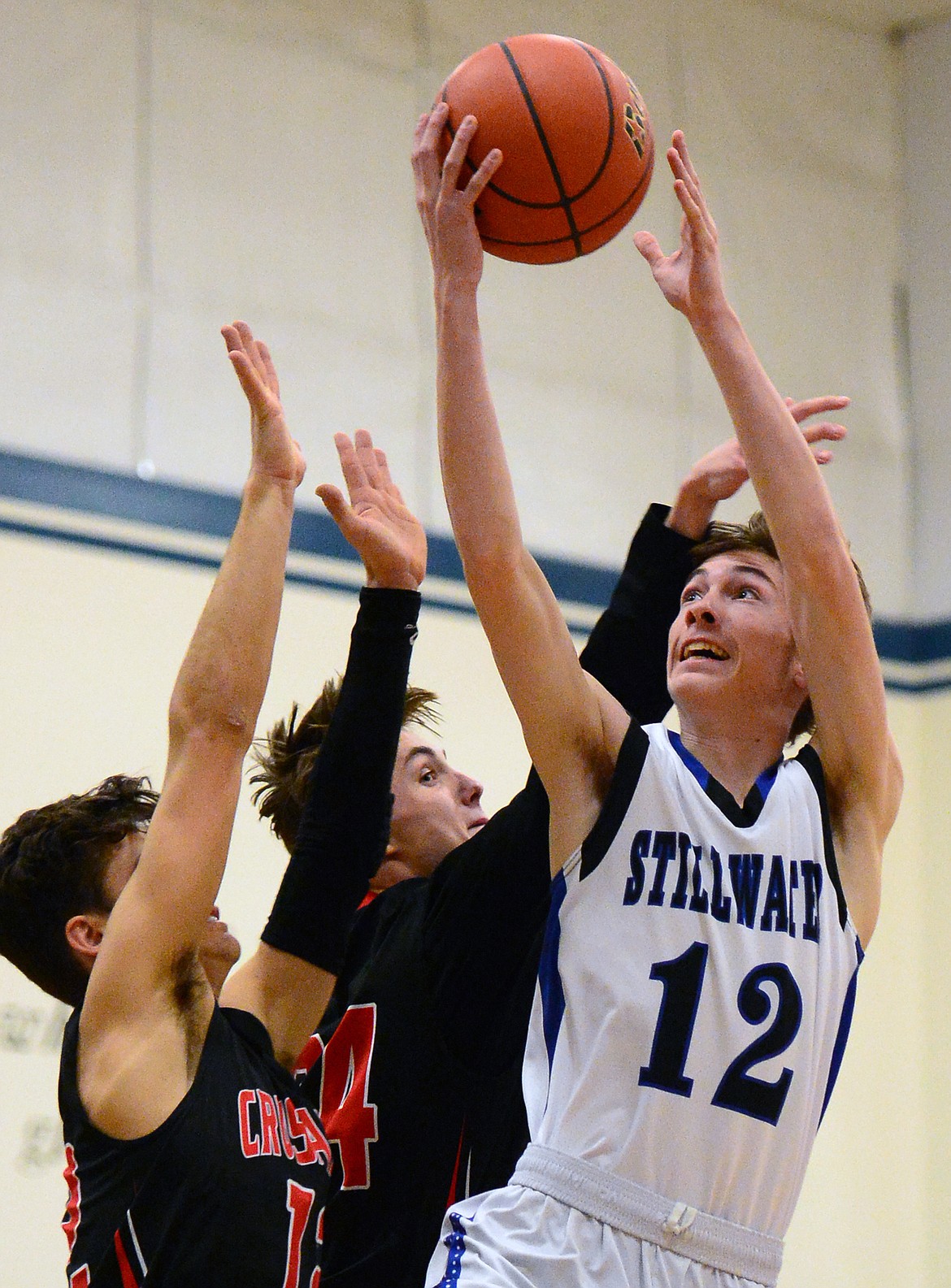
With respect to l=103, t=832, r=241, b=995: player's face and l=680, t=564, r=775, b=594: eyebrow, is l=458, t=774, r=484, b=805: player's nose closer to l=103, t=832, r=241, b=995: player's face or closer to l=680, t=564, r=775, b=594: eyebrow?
l=103, t=832, r=241, b=995: player's face

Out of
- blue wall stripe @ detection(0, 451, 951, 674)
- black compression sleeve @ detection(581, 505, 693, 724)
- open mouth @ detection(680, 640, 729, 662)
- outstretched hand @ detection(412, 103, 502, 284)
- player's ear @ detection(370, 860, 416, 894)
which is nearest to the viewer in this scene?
outstretched hand @ detection(412, 103, 502, 284)

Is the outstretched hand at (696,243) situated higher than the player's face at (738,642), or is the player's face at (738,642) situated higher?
the outstretched hand at (696,243)

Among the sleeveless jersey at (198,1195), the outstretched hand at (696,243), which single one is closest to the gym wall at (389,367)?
the sleeveless jersey at (198,1195)

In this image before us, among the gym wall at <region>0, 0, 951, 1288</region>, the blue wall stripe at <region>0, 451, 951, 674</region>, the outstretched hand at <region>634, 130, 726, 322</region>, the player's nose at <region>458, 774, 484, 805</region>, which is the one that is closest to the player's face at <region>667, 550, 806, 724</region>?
the outstretched hand at <region>634, 130, 726, 322</region>

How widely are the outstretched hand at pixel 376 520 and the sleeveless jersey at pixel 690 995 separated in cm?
72

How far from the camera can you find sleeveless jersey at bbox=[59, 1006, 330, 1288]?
2.61 meters

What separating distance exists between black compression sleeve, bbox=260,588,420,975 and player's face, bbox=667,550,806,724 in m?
0.54

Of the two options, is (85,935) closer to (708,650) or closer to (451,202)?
(708,650)

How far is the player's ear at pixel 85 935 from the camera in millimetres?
2930

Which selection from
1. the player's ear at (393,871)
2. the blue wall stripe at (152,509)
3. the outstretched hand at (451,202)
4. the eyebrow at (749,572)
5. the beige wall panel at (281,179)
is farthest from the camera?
the beige wall panel at (281,179)

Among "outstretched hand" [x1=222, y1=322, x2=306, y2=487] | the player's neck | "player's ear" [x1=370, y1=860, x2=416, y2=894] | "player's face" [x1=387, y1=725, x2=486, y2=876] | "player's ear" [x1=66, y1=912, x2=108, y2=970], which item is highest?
"outstretched hand" [x1=222, y1=322, x2=306, y2=487]

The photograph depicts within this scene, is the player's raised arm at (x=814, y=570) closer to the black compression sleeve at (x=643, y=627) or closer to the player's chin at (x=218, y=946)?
the black compression sleeve at (x=643, y=627)

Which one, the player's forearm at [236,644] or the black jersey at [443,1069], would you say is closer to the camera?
the player's forearm at [236,644]

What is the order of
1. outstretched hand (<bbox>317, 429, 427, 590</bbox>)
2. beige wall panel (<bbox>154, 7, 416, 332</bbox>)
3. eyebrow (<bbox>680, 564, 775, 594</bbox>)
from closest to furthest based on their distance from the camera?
eyebrow (<bbox>680, 564, 775, 594</bbox>), outstretched hand (<bbox>317, 429, 427, 590</bbox>), beige wall panel (<bbox>154, 7, 416, 332</bbox>)
